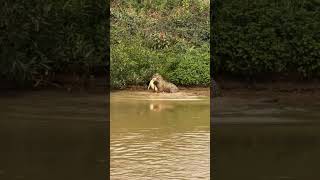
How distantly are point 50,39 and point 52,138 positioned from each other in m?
6.51

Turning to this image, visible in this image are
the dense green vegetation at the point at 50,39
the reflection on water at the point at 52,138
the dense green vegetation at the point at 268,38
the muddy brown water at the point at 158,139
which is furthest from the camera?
the dense green vegetation at the point at 268,38

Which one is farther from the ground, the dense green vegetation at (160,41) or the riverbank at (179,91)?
the dense green vegetation at (160,41)

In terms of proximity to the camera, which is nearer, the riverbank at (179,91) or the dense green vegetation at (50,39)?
the dense green vegetation at (50,39)

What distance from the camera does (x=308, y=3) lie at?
15672 mm

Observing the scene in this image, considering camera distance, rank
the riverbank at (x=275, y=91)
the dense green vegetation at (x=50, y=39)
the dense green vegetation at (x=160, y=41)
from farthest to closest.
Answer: the dense green vegetation at (x=160, y=41) < the riverbank at (x=275, y=91) < the dense green vegetation at (x=50, y=39)

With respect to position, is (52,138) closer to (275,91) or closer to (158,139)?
(158,139)

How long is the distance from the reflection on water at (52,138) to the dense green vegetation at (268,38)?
393 centimetres

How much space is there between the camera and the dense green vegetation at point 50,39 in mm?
13703

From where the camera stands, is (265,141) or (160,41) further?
(160,41)

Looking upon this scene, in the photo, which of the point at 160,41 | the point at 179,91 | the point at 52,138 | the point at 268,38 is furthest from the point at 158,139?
the point at 160,41

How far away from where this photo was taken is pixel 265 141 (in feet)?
28.4

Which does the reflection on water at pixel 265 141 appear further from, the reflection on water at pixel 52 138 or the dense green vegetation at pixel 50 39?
the dense green vegetation at pixel 50 39

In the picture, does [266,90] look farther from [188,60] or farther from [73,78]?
[73,78]

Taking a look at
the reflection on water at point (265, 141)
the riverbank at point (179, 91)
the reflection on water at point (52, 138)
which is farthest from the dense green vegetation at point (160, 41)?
the reflection on water at point (265, 141)
